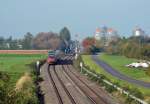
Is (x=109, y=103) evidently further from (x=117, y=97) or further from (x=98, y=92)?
(x=98, y=92)

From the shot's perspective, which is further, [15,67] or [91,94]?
[15,67]

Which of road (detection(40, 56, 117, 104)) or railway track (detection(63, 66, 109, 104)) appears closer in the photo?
railway track (detection(63, 66, 109, 104))

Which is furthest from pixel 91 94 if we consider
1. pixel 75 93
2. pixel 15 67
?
pixel 15 67

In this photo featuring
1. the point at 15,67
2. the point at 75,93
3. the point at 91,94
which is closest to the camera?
the point at 91,94

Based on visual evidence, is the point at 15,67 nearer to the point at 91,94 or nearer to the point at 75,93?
the point at 75,93

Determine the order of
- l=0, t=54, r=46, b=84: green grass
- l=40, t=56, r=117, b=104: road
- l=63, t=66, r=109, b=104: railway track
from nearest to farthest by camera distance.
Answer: l=63, t=66, r=109, b=104: railway track < l=40, t=56, r=117, b=104: road < l=0, t=54, r=46, b=84: green grass

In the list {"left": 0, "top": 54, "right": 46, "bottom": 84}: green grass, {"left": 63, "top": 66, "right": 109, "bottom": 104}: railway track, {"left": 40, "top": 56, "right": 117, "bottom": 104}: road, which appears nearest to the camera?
{"left": 63, "top": 66, "right": 109, "bottom": 104}: railway track

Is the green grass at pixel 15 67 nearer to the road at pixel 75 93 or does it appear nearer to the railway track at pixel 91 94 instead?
the road at pixel 75 93

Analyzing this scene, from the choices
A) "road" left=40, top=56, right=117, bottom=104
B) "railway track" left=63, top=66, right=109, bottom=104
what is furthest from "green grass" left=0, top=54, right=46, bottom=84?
"railway track" left=63, top=66, right=109, bottom=104

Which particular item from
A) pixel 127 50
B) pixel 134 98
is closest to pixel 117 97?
pixel 134 98

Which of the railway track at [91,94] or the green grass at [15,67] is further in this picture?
the green grass at [15,67]

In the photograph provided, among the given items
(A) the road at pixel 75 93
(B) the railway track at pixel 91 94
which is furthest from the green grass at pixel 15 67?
(B) the railway track at pixel 91 94

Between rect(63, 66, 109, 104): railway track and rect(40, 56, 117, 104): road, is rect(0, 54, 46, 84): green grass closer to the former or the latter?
rect(40, 56, 117, 104): road

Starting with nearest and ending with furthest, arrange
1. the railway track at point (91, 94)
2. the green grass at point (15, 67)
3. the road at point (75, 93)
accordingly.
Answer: the railway track at point (91, 94) → the road at point (75, 93) → the green grass at point (15, 67)
